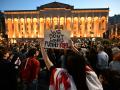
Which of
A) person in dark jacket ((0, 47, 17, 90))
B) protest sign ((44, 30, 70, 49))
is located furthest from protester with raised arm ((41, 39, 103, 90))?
protest sign ((44, 30, 70, 49))

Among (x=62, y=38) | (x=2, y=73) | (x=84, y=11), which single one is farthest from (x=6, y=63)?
(x=84, y=11)

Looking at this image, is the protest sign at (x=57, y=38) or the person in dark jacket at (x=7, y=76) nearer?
the person in dark jacket at (x=7, y=76)

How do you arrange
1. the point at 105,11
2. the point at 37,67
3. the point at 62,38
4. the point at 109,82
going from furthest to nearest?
the point at 105,11
the point at 37,67
the point at 62,38
the point at 109,82

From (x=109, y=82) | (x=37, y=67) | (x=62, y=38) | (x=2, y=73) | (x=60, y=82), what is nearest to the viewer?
(x=60, y=82)

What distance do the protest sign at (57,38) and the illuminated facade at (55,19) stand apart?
10846 cm

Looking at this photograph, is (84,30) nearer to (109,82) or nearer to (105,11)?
(105,11)

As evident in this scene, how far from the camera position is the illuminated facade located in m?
115

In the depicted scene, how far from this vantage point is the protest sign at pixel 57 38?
6.64 metres

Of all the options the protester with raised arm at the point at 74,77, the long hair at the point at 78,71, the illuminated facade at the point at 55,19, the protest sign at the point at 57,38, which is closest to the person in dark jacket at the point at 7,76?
the protest sign at the point at 57,38

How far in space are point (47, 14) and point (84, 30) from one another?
14675mm

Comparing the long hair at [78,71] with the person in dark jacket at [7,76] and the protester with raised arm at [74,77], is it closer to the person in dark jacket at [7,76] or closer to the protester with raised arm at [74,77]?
the protester with raised arm at [74,77]

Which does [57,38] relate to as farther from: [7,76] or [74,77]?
[74,77]

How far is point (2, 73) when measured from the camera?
597 cm

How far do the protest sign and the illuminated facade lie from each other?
10846 centimetres
